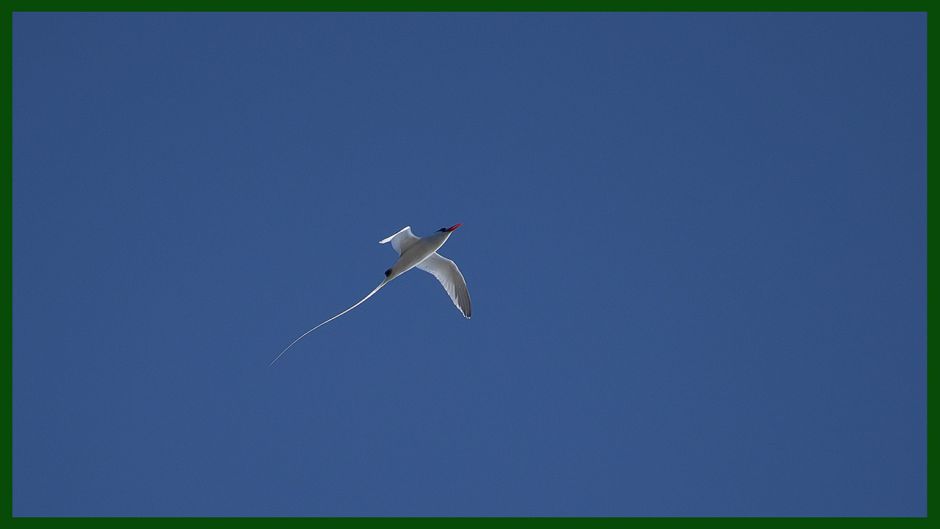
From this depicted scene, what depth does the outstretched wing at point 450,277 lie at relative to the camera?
1198cm

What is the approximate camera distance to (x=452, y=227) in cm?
1090

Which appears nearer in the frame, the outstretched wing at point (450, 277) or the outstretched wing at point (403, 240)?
the outstretched wing at point (403, 240)

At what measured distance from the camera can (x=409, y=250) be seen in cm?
1097

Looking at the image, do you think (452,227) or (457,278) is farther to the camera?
(457,278)

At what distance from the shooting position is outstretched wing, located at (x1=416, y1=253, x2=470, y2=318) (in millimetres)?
11977

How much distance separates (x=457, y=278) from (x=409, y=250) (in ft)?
4.23

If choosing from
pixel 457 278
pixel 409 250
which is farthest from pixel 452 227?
pixel 457 278

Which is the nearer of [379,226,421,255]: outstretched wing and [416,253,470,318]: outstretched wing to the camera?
[379,226,421,255]: outstretched wing

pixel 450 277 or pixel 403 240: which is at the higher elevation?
pixel 450 277

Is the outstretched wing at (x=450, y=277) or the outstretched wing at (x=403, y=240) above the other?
the outstretched wing at (x=450, y=277)

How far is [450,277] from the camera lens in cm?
1209

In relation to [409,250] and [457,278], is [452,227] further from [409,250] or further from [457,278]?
[457,278]

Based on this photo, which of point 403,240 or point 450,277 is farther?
point 450,277

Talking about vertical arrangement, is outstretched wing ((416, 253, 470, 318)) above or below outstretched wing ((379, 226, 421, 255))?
above
